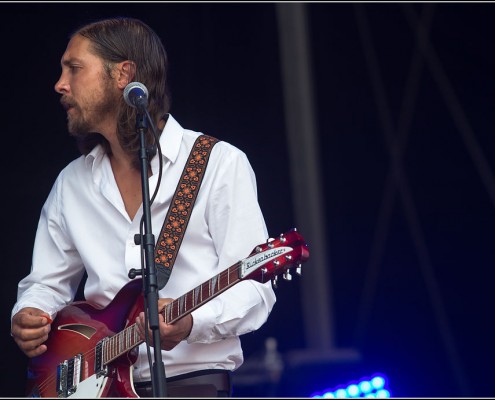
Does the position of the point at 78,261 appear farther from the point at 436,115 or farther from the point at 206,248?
the point at 436,115

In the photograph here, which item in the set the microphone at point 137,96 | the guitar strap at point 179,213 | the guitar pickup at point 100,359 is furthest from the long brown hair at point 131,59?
the guitar pickup at point 100,359

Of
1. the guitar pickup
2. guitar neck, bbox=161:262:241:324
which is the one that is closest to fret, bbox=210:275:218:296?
guitar neck, bbox=161:262:241:324

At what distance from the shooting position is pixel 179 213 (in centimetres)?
314

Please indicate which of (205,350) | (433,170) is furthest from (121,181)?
(433,170)

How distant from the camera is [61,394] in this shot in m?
3.06

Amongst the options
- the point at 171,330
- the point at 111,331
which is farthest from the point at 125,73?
the point at 171,330

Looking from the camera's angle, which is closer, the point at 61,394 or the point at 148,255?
the point at 148,255

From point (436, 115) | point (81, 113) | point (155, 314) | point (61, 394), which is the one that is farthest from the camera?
point (436, 115)

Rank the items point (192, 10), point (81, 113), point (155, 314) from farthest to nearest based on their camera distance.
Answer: point (192, 10)
point (81, 113)
point (155, 314)

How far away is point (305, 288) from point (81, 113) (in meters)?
2.73

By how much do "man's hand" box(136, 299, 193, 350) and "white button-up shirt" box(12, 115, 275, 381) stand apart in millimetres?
27

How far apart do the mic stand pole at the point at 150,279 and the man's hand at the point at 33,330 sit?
2.40 ft

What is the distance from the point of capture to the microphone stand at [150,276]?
8.22ft

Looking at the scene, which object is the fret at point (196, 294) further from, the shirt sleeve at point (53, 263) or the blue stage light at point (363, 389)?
the blue stage light at point (363, 389)
